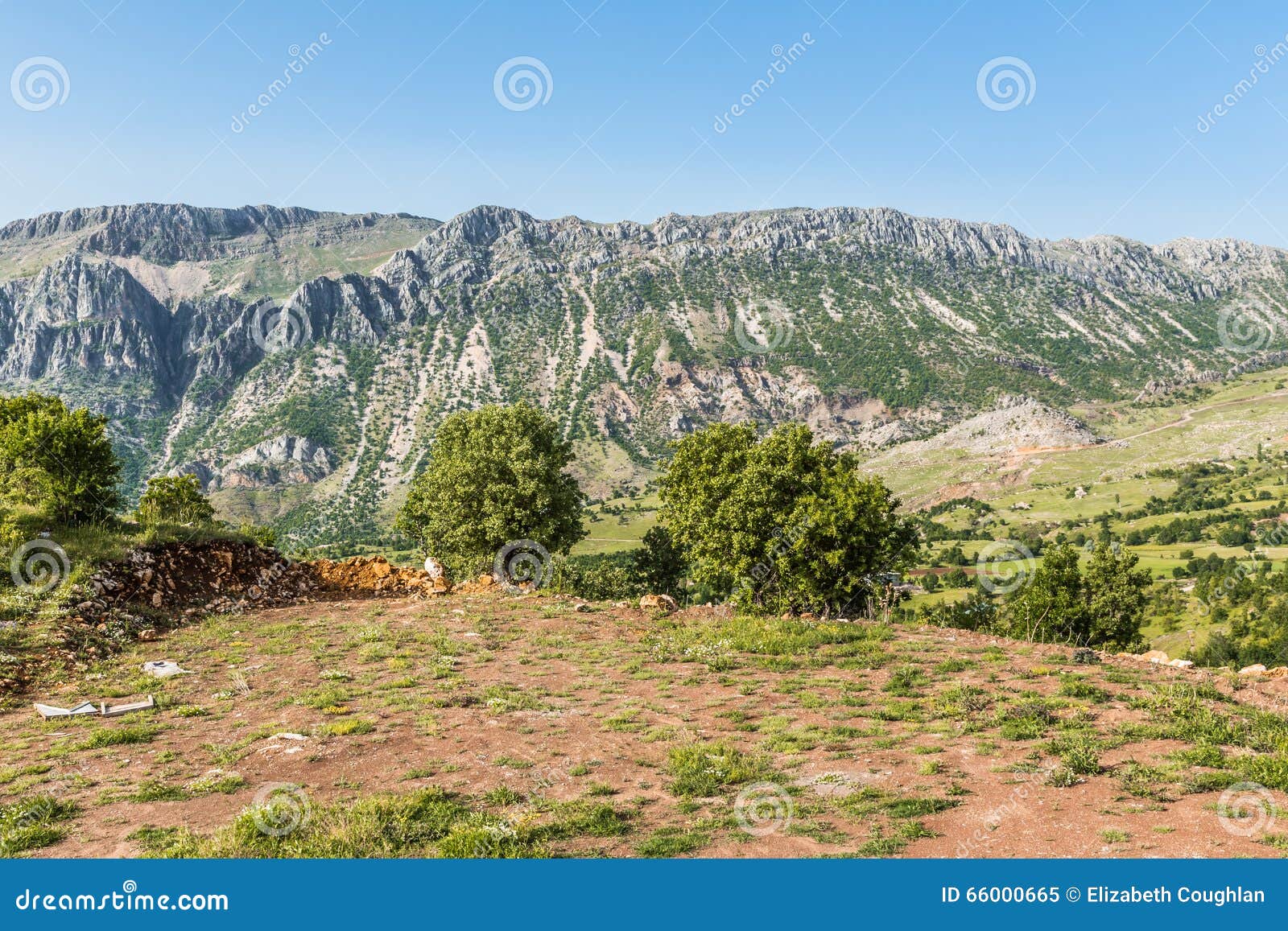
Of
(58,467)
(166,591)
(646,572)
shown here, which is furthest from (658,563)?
(58,467)

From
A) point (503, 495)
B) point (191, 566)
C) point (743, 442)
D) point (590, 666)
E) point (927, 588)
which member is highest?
point (743, 442)

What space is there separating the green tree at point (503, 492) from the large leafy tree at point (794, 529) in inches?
288

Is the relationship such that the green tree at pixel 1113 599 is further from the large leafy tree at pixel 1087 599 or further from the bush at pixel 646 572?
the bush at pixel 646 572

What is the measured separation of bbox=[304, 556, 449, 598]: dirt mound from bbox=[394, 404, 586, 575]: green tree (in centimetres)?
387

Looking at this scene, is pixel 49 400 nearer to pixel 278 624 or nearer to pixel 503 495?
pixel 278 624

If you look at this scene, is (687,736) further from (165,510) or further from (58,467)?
(165,510)

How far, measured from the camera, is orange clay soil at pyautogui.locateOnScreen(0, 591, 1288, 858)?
1027 cm

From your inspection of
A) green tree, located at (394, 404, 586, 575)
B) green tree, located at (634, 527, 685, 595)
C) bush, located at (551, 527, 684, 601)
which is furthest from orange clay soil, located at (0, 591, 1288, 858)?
green tree, located at (634, 527, 685, 595)

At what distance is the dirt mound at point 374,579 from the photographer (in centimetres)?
3547

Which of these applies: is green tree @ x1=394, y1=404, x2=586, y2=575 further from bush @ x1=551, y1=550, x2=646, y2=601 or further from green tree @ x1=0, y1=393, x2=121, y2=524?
green tree @ x1=0, y1=393, x2=121, y2=524

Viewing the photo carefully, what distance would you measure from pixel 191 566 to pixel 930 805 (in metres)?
31.0

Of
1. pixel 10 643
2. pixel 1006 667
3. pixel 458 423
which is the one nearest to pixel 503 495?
pixel 458 423

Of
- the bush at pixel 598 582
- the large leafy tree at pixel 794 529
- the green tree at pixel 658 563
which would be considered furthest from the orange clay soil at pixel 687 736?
the green tree at pixel 658 563

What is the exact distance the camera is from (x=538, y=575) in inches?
1591
